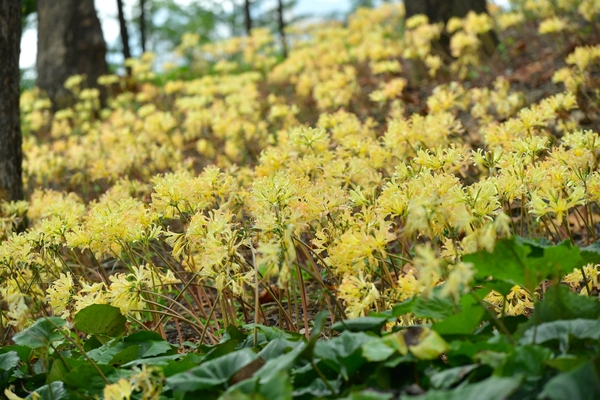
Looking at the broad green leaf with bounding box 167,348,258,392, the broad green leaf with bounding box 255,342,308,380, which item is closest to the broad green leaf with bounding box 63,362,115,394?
the broad green leaf with bounding box 167,348,258,392

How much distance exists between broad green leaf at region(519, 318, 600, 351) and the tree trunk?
9.03 metres

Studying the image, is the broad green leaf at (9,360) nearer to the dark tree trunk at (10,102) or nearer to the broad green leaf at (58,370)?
the broad green leaf at (58,370)

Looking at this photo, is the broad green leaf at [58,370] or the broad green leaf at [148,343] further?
the broad green leaf at [148,343]

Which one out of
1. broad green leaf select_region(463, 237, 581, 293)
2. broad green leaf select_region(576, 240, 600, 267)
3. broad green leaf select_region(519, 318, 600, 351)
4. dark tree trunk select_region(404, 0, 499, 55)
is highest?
dark tree trunk select_region(404, 0, 499, 55)

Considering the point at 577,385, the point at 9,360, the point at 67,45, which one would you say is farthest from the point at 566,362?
the point at 67,45

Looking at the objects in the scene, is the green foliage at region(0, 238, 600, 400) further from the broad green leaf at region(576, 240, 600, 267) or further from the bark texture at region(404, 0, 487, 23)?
the bark texture at region(404, 0, 487, 23)

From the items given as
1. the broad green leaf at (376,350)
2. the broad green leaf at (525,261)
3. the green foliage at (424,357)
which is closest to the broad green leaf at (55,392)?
Answer: the green foliage at (424,357)

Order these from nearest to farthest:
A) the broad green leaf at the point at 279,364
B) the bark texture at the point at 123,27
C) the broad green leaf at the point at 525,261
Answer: the broad green leaf at the point at 279,364
the broad green leaf at the point at 525,261
the bark texture at the point at 123,27

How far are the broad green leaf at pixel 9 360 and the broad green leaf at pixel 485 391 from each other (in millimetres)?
1418

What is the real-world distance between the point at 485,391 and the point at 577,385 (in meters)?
0.19

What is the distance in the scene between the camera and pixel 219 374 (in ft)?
6.14

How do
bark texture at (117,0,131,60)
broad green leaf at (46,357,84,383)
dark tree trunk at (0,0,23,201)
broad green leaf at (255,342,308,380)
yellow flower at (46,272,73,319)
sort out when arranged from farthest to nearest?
1. bark texture at (117,0,131,60)
2. dark tree trunk at (0,0,23,201)
3. yellow flower at (46,272,73,319)
4. broad green leaf at (46,357,84,383)
5. broad green leaf at (255,342,308,380)

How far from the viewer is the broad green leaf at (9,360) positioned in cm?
232

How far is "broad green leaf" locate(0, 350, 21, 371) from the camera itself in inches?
91.5
